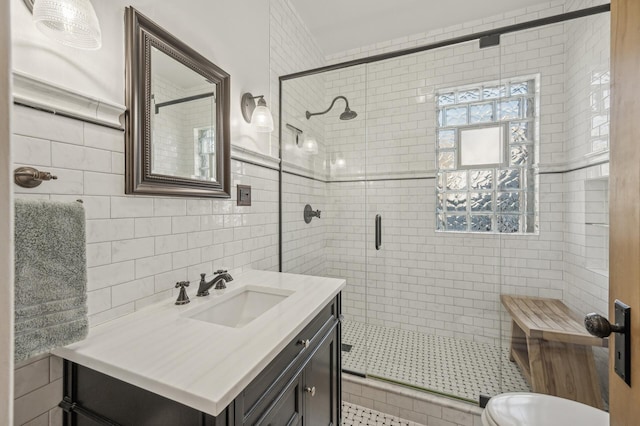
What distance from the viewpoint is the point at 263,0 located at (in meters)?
1.96

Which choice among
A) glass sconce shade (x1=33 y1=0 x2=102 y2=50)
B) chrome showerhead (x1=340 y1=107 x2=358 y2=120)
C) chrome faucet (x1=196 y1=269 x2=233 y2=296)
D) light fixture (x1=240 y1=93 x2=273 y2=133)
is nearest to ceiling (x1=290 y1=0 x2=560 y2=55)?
chrome showerhead (x1=340 y1=107 x2=358 y2=120)

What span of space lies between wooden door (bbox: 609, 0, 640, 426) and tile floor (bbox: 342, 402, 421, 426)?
4.64 feet

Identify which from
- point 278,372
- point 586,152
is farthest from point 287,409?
point 586,152

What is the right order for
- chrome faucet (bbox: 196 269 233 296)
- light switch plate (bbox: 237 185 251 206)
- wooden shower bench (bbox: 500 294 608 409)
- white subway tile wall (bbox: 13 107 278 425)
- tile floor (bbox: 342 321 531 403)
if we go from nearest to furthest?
white subway tile wall (bbox: 13 107 278 425) < chrome faucet (bbox: 196 269 233 296) < wooden shower bench (bbox: 500 294 608 409) < light switch plate (bbox: 237 185 251 206) < tile floor (bbox: 342 321 531 403)

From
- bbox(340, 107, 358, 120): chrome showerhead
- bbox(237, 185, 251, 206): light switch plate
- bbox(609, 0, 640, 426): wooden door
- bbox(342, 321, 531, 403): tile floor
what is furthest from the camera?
bbox(340, 107, 358, 120): chrome showerhead

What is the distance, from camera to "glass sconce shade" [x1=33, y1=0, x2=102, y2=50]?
0.73 m

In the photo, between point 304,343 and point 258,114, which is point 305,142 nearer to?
point 258,114

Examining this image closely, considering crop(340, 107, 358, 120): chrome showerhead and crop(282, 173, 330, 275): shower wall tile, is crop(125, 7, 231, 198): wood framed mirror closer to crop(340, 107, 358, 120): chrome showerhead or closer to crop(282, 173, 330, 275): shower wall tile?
crop(282, 173, 330, 275): shower wall tile

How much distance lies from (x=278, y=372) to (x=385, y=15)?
9.66 ft

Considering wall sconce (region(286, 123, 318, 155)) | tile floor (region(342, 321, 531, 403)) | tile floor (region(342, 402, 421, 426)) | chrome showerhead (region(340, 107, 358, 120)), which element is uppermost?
chrome showerhead (region(340, 107, 358, 120))

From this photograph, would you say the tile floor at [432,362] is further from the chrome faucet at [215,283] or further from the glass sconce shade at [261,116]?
the glass sconce shade at [261,116]

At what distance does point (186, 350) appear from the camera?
774 millimetres

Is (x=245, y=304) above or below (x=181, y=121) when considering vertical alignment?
below

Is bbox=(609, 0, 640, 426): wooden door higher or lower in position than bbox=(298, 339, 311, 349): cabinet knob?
higher
